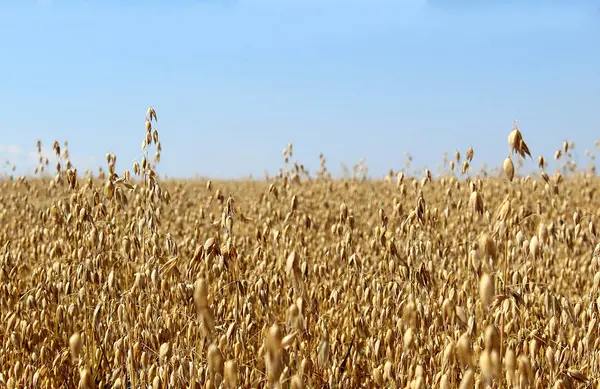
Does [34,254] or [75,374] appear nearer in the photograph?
[75,374]

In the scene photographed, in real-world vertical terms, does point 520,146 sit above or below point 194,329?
above

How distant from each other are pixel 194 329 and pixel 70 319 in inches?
37.3

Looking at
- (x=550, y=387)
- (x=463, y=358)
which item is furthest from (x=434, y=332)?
(x=463, y=358)

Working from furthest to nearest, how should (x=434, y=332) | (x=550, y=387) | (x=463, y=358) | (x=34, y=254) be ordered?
(x=34, y=254) < (x=434, y=332) < (x=550, y=387) < (x=463, y=358)

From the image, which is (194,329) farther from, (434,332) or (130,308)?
(434,332)

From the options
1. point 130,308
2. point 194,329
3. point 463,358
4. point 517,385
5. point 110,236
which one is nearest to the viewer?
point 463,358

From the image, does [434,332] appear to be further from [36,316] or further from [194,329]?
[36,316]

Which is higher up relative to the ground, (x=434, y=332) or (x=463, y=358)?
(x=463, y=358)

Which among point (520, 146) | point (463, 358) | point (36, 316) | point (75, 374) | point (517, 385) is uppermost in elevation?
point (520, 146)

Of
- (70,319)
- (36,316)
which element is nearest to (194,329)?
(70,319)

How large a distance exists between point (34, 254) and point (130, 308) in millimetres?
2616

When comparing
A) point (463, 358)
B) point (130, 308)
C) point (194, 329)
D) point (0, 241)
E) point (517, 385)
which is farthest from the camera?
point (0, 241)

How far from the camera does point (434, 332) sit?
353cm

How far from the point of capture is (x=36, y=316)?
13.7 ft
